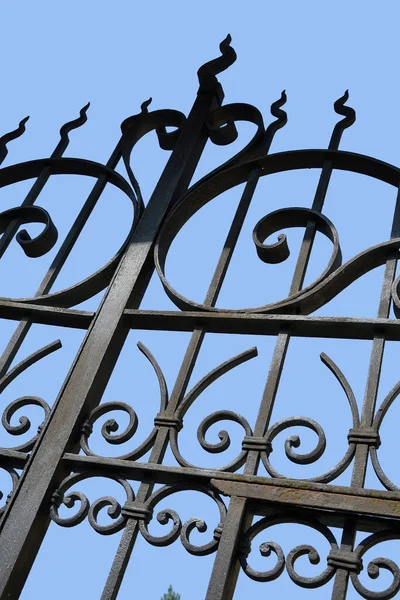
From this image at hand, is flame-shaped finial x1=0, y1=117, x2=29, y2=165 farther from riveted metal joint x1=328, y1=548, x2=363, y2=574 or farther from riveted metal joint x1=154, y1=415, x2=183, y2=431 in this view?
riveted metal joint x1=328, y1=548, x2=363, y2=574

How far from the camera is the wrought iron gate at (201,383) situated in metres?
1.96

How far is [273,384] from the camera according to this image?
7.38ft

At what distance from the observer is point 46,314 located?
2697 millimetres

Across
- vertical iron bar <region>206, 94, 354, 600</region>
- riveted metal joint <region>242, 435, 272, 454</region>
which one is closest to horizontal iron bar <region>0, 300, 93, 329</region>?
vertical iron bar <region>206, 94, 354, 600</region>

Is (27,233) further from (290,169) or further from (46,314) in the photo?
(290,169)

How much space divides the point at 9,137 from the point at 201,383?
5.55 feet

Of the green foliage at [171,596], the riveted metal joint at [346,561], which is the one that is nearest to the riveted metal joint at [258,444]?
the riveted metal joint at [346,561]

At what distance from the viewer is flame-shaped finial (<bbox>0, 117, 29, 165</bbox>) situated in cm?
350

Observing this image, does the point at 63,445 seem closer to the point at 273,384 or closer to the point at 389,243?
the point at 273,384

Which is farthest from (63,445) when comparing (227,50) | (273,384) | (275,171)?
(227,50)

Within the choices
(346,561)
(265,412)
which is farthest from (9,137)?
(346,561)

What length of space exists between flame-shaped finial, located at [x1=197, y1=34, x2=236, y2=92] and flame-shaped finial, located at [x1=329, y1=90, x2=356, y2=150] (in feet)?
1.59

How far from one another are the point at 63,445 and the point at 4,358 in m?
0.44

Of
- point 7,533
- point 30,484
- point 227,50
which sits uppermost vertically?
point 227,50
